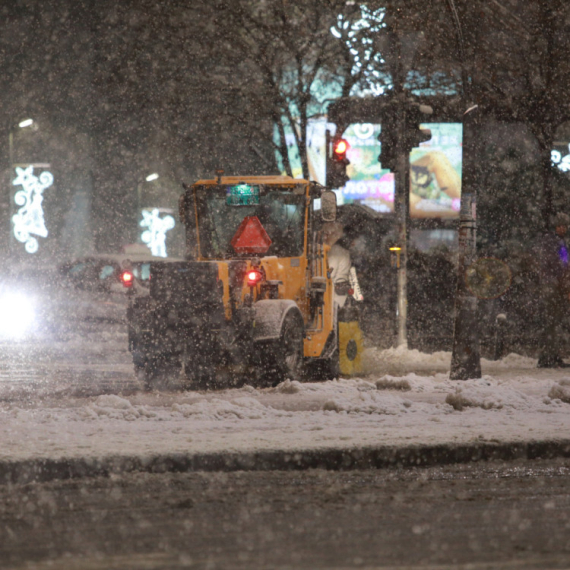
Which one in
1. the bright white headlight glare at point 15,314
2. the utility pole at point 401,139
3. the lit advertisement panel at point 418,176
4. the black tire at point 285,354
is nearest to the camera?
the black tire at point 285,354

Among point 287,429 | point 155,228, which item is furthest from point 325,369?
point 155,228

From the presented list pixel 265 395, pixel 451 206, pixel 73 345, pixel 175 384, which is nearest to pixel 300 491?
pixel 265 395

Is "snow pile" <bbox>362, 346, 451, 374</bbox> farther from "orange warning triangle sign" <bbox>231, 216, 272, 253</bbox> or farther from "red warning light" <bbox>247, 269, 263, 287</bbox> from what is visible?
"red warning light" <bbox>247, 269, 263, 287</bbox>

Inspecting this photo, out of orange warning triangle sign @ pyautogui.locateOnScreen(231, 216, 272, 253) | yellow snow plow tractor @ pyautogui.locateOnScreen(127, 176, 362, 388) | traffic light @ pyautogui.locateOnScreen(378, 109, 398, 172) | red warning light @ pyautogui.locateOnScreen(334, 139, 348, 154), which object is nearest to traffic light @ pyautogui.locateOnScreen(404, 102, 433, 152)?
traffic light @ pyautogui.locateOnScreen(378, 109, 398, 172)

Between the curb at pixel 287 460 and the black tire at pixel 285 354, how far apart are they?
15.1 feet

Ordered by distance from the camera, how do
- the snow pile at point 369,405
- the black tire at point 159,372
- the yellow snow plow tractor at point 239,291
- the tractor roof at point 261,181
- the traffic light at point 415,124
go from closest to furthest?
1. the snow pile at point 369,405
2. the yellow snow plow tractor at point 239,291
3. the black tire at point 159,372
4. the tractor roof at point 261,181
5. the traffic light at point 415,124

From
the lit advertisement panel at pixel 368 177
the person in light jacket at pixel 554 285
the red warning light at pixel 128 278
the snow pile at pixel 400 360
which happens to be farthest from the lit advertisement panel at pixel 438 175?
the red warning light at pixel 128 278

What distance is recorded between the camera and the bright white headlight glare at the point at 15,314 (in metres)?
17.1

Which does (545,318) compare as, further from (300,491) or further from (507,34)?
(300,491)

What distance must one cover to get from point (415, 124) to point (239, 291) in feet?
16.6

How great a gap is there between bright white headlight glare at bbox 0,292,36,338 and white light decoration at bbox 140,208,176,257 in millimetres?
19234

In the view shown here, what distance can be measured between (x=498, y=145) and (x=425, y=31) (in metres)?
18.4

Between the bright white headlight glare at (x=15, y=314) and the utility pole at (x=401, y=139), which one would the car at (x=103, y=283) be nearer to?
the bright white headlight glare at (x=15, y=314)

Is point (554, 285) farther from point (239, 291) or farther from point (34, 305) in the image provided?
point (34, 305)
